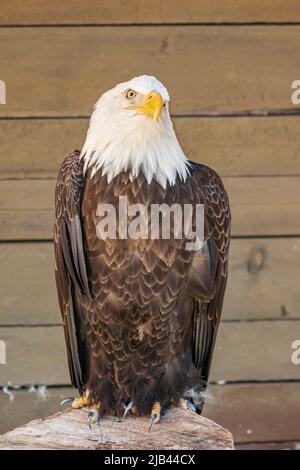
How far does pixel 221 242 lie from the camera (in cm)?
263

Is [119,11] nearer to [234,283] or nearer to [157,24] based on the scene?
[157,24]

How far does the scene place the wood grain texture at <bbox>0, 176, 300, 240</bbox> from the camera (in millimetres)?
3258

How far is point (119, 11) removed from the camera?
323 centimetres

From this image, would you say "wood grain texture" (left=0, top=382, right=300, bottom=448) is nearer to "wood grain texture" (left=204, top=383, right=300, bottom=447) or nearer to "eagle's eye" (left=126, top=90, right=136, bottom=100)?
"wood grain texture" (left=204, top=383, right=300, bottom=447)

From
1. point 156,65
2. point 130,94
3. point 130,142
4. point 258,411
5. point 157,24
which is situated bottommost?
point 258,411

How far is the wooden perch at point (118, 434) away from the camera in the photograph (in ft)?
7.66

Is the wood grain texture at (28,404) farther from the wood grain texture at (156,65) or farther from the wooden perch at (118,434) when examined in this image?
the wood grain texture at (156,65)

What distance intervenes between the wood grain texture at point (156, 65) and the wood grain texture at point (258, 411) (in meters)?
1.02

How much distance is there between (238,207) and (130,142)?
2.91 feet

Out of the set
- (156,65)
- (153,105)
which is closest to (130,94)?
(153,105)

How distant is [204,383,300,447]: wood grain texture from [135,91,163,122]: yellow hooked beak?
51.8 inches

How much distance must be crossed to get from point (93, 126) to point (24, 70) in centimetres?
76

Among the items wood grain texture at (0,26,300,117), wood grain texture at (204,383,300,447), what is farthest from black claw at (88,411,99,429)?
wood grain texture at (0,26,300,117)

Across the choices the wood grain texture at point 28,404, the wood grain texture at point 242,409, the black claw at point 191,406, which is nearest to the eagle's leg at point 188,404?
the black claw at point 191,406
